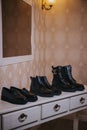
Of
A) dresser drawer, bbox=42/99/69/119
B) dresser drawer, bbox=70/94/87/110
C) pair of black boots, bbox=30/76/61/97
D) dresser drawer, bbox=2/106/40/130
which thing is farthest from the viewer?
dresser drawer, bbox=70/94/87/110

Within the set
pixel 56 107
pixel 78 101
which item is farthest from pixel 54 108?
pixel 78 101

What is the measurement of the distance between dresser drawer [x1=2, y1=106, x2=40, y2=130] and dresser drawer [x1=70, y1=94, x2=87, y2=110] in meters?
0.41

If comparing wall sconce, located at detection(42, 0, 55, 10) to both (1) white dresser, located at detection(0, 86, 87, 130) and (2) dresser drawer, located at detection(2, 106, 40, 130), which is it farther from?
(2) dresser drawer, located at detection(2, 106, 40, 130)

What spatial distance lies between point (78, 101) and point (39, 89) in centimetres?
40

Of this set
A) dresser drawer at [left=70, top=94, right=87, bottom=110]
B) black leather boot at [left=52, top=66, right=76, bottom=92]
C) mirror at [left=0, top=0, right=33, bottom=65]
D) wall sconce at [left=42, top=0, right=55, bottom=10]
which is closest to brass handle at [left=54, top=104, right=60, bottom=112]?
dresser drawer at [left=70, top=94, right=87, bottom=110]

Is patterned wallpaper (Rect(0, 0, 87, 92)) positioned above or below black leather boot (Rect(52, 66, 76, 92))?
above

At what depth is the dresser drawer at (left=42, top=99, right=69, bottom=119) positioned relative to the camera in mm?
1803

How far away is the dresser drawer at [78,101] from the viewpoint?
203cm

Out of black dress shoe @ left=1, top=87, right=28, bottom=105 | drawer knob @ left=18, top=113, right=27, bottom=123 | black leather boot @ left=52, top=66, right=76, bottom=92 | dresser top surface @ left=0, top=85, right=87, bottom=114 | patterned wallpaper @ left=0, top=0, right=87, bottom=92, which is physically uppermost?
patterned wallpaper @ left=0, top=0, right=87, bottom=92

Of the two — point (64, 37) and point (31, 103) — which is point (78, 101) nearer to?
point (31, 103)

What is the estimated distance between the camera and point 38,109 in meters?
1.75

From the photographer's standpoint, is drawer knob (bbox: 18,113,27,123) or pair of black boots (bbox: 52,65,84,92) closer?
drawer knob (bbox: 18,113,27,123)

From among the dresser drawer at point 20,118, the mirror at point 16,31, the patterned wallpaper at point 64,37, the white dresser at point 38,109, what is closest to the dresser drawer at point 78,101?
the white dresser at point 38,109

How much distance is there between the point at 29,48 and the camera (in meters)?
2.53
